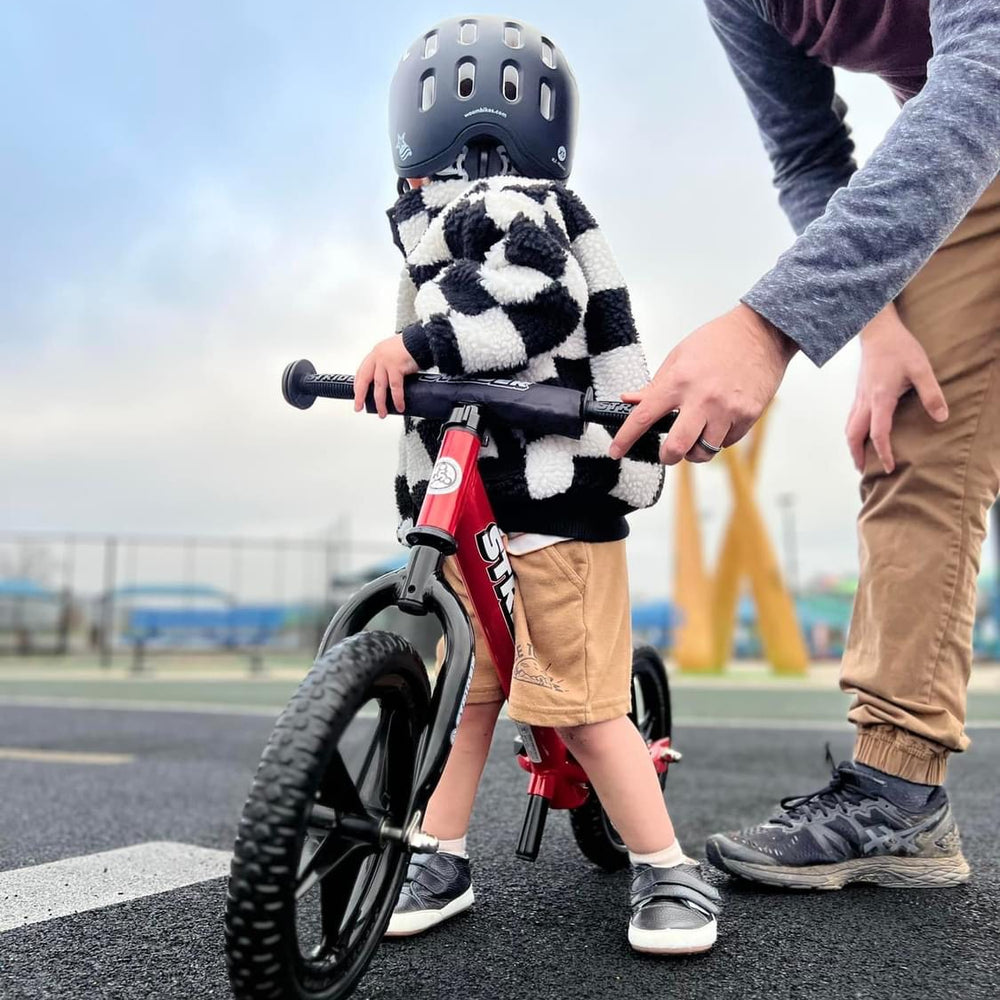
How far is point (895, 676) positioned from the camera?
2002 millimetres

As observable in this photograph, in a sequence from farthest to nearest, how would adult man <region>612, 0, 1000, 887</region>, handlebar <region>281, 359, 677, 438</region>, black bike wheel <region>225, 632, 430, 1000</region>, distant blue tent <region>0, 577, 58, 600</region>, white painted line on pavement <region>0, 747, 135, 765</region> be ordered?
distant blue tent <region>0, 577, 58, 600</region>, white painted line on pavement <region>0, 747, 135, 765</region>, adult man <region>612, 0, 1000, 887</region>, handlebar <region>281, 359, 677, 438</region>, black bike wheel <region>225, 632, 430, 1000</region>

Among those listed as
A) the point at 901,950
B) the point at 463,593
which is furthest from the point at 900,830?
the point at 463,593

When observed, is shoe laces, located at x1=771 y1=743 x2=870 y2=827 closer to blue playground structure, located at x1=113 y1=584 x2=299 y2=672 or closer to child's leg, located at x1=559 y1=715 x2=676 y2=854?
child's leg, located at x1=559 y1=715 x2=676 y2=854

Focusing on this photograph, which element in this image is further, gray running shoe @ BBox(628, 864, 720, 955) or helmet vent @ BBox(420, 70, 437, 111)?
helmet vent @ BBox(420, 70, 437, 111)

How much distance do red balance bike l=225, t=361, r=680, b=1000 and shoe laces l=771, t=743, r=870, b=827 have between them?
1.74ft

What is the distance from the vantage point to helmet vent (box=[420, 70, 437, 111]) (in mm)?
1824

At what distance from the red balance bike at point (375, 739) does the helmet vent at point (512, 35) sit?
0.71 m

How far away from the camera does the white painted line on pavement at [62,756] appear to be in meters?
4.26

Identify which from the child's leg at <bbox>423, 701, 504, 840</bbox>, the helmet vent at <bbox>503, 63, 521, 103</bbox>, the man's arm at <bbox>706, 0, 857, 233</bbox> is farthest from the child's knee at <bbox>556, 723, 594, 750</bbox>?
the man's arm at <bbox>706, 0, 857, 233</bbox>

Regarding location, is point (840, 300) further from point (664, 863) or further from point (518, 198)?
point (664, 863)

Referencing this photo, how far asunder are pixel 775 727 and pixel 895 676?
3.63m

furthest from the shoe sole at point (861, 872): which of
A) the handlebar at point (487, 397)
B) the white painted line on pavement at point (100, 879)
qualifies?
the white painted line on pavement at point (100, 879)

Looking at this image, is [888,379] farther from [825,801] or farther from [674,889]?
[674,889]

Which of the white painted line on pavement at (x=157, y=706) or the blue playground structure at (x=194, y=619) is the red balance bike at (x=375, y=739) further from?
the blue playground structure at (x=194, y=619)
